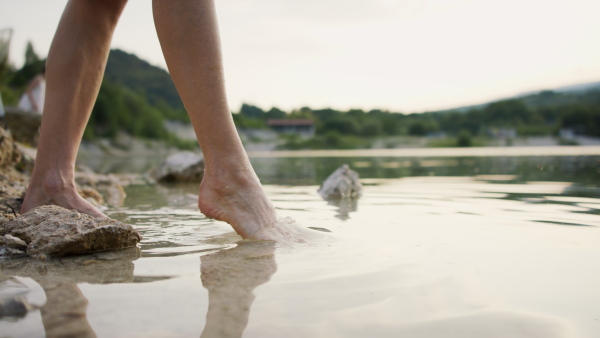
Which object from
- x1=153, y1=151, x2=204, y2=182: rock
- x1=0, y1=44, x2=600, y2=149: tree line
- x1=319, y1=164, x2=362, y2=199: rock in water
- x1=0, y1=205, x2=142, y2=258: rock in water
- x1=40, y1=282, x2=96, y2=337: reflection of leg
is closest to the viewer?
x1=40, y1=282, x2=96, y2=337: reflection of leg

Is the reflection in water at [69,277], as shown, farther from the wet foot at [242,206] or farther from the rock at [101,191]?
the rock at [101,191]

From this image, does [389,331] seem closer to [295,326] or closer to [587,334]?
[295,326]

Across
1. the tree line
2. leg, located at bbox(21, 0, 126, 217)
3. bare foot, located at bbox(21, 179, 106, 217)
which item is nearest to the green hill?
the tree line

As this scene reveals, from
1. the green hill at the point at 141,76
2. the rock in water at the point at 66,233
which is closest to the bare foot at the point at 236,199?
the rock in water at the point at 66,233

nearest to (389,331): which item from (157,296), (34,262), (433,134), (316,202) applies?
(157,296)

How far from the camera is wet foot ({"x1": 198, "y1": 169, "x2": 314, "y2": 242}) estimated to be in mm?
1442

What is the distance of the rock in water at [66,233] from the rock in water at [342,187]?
157 cm

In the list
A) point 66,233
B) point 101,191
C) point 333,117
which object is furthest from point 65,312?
point 333,117

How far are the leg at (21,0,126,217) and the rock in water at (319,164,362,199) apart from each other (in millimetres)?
1404

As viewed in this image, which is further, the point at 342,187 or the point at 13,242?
the point at 342,187

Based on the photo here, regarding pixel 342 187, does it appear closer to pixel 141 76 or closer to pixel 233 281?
pixel 233 281

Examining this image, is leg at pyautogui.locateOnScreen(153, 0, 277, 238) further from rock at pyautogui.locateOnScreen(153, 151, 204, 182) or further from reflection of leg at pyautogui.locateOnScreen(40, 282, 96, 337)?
rock at pyautogui.locateOnScreen(153, 151, 204, 182)

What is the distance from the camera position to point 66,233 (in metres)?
1.24

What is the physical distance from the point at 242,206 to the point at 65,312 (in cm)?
78
